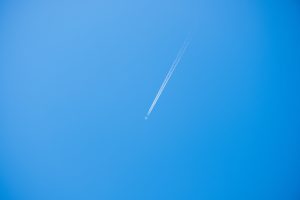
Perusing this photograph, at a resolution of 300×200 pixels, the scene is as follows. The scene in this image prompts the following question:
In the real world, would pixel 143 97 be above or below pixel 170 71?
below

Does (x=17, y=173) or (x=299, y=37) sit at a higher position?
(x=299, y=37)

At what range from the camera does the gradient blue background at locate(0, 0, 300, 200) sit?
1263 mm

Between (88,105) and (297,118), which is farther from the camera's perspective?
(297,118)

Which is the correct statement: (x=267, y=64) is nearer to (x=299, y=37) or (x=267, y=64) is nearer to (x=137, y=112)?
(x=299, y=37)

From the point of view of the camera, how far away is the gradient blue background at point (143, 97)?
1.26m

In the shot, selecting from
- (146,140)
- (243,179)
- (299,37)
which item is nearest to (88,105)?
(146,140)

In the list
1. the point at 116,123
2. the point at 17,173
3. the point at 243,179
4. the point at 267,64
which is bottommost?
the point at 17,173

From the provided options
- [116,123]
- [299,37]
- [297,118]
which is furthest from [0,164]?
[299,37]

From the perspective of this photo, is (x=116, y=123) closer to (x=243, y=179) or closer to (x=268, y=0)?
(x=243, y=179)

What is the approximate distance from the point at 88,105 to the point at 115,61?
0.32 m

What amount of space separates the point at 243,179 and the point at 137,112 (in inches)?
32.7

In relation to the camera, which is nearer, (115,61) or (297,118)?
(115,61)

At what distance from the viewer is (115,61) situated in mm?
1270

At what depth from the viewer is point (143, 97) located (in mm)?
1278
